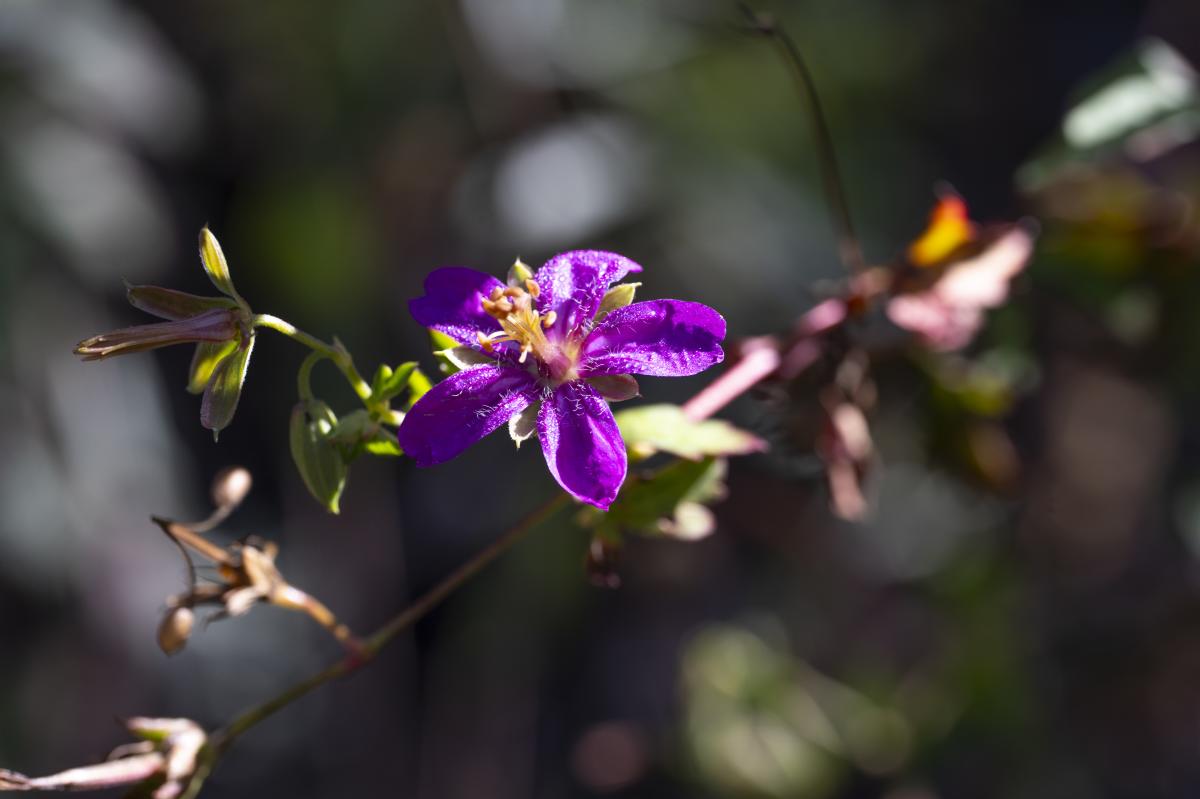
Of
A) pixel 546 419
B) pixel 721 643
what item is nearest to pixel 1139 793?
pixel 721 643

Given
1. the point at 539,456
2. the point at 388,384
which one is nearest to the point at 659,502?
the point at 388,384

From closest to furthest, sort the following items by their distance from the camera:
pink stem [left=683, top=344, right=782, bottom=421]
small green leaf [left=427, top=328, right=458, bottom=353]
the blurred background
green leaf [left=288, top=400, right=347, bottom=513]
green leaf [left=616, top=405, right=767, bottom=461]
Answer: green leaf [left=288, top=400, right=347, bottom=513], small green leaf [left=427, top=328, right=458, bottom=353], green leaf [left=616, top=405, right=767, bottom=461], pink stem [left=683, top=344, right=782, bottom=421], the blurred background

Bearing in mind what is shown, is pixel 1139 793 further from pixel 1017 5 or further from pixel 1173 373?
pixel 1017 5

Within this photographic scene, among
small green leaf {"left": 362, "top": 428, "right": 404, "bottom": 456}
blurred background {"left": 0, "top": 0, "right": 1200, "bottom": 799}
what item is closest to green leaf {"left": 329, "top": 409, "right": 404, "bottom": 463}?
small green leaf {"left": 362, "top": 428, "right": 404, "bottom": 456}

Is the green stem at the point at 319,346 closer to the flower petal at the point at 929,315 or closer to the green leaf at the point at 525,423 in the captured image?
the green leaf at the point at 525,423

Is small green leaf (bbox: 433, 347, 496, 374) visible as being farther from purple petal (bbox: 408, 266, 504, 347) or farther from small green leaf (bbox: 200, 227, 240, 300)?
small green leaf (bbox: 200, 227, 240, 300)

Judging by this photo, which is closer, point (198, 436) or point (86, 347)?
point (86, 347)

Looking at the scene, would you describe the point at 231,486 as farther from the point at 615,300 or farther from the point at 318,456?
the point at 615,300
